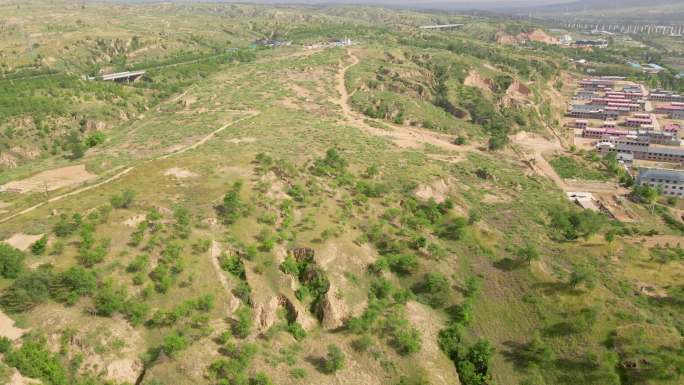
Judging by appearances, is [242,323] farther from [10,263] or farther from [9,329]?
[10,263]

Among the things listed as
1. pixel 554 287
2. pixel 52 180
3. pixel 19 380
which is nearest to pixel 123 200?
pixel 19 380

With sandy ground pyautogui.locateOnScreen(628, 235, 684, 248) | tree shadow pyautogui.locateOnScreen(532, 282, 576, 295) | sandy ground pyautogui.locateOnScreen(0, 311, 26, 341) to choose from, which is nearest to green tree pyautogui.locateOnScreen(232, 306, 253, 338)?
sandy ground pyautogui.locateOnScreen(0, 311, 26, 341)

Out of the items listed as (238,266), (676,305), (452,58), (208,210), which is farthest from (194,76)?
(676,305)

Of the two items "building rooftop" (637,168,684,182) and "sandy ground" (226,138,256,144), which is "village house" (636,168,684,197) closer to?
"building rooftop" (637,168,684,182)

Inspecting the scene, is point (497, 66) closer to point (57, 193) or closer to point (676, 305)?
point (676, 305)

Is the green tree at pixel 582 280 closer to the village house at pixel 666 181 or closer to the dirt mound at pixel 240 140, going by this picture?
the dirt mound at pixel 240 140
